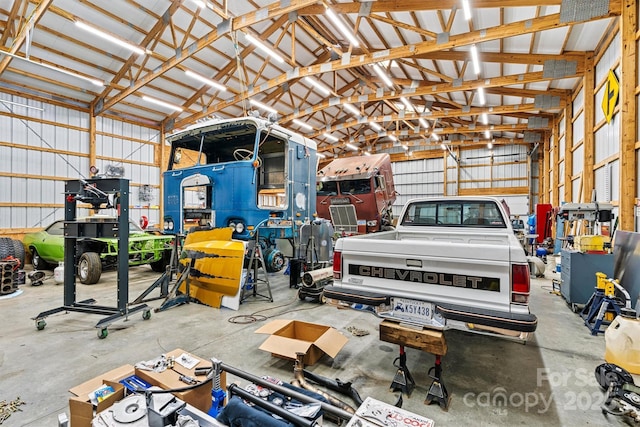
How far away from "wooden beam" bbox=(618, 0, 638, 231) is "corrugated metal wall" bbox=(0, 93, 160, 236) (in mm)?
12135

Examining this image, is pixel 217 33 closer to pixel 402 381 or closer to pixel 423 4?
pixel 423 4

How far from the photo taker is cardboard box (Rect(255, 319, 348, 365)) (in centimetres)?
270

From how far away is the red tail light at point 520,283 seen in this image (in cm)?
212

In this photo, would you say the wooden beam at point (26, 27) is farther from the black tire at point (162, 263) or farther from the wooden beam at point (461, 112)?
the wooden beam at point (461, 112)

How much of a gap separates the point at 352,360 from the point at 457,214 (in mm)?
2517

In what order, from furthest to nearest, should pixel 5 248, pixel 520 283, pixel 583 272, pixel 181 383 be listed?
pixel 5 248, pixel 583 272, pixel 520 283, pixel 181 383

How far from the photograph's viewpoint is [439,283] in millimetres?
2449

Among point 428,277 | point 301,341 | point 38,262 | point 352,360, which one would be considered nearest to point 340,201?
point 352,360

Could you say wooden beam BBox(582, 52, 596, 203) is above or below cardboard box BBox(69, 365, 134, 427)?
above

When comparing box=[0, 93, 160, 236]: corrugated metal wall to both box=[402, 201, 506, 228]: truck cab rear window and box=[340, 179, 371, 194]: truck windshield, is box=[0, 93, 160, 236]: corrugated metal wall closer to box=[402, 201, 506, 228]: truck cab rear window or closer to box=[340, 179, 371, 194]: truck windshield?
box=[340, 179, 371, 194]: truck windshield

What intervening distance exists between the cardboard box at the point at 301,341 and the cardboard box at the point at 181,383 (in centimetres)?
69

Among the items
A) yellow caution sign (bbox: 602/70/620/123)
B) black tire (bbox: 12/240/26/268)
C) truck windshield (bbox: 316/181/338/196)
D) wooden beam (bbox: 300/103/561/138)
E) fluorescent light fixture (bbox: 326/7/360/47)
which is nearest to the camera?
yellow caution sign (bbox: 602/70/620/123)

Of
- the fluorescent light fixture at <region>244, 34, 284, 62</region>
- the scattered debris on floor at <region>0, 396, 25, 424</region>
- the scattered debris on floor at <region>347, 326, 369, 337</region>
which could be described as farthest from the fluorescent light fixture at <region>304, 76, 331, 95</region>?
the scattered debris on floor at <region>0, 396, 25, 424</region>

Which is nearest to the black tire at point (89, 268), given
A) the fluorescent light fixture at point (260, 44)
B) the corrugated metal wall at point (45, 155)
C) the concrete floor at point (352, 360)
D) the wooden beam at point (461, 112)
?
the concrete floor at point (352, 360)
